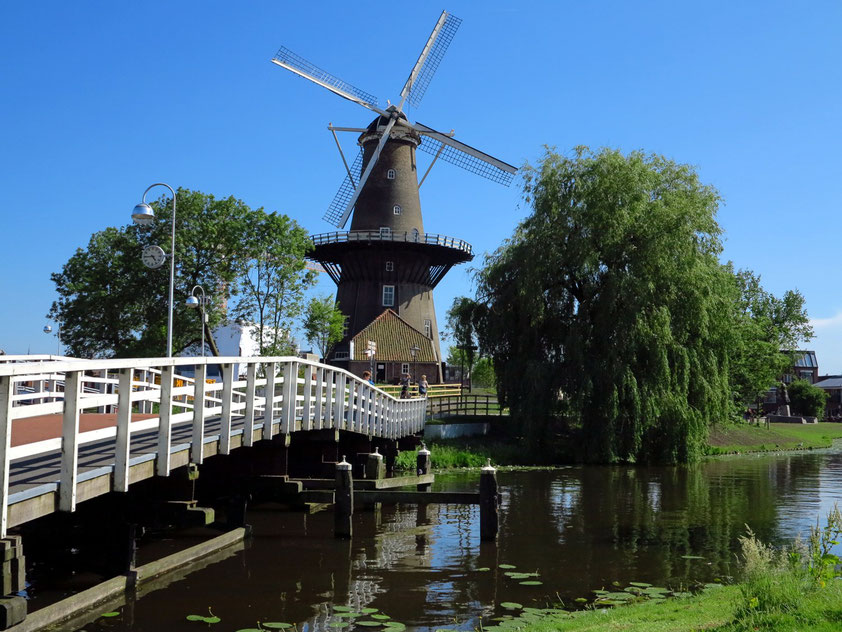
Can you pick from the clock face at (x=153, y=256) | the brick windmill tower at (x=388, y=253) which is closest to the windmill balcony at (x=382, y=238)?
the brick windmill tower at (x=388, y=253)

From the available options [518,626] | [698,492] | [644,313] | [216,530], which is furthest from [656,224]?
[518,626]

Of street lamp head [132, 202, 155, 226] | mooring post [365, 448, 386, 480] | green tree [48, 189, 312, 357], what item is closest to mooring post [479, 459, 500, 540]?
mooring post [365, 448, 386, 480]

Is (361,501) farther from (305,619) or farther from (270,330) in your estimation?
(270,330)

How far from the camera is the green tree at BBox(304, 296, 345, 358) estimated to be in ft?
151

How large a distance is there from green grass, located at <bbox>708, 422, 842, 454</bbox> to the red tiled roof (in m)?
19.9

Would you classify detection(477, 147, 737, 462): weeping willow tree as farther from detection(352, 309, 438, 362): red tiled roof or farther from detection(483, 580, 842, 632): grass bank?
detection(352, 309, 438, 362): red tiled roof

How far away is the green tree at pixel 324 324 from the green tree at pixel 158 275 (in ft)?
21.5

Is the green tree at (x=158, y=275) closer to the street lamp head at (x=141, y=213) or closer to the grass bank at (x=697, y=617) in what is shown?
the street lamp head at (x=141, y=213)

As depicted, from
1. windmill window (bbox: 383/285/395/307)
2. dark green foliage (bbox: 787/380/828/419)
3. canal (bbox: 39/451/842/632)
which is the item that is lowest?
canal (bbox: 39/451/842/632)

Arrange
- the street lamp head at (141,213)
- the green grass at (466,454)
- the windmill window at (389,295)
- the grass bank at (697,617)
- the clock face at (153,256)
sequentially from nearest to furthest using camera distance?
the grass bank at (697,617)
the street lamp head at (141,213)
the clock face at (153,256)
the green grass at (466,454)
the windmill window at (389,295)

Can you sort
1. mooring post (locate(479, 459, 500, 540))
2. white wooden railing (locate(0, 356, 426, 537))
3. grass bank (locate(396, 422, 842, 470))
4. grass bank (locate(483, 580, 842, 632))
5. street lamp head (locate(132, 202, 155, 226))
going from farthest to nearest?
grass bank (locate(396, 422, 842, 470)), street lamp head (locate(132, 202, 155, 226)), mooring post (locate(479, 459, 500, 540)), grass bank (locate(483, 580, 842, 632)), white wooden railing (locate(0, 356, 426, 537))

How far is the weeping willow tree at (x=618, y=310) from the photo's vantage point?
97.0 feet

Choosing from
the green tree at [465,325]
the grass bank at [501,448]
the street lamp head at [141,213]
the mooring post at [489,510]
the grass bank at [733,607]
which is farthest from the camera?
the green tree at [465,325]

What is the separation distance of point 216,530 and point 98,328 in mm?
25126
